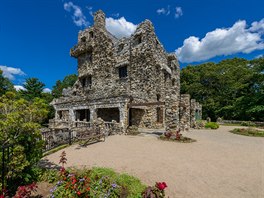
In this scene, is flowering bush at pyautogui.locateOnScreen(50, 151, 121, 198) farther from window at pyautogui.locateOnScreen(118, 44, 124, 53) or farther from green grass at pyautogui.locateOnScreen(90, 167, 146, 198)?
window at pyautogui.locateOnScreen(118, 44, 124, 53)

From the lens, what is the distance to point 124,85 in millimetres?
20547

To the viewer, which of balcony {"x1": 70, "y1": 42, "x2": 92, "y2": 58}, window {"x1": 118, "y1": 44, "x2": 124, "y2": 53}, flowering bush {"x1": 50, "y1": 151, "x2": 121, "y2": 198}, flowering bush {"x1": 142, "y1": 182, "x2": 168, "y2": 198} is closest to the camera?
flowering bush {"x1": 142, "y1": 182, "x2": 168, "y2": 198}

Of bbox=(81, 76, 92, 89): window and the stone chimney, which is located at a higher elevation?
the stone chimney

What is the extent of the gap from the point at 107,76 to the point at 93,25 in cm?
904

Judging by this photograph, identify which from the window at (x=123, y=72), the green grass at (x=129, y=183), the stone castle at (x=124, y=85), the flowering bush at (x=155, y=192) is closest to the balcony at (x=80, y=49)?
the stone castle at (x=124, y=85)

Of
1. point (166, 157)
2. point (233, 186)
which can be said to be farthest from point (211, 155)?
point (233, 186)

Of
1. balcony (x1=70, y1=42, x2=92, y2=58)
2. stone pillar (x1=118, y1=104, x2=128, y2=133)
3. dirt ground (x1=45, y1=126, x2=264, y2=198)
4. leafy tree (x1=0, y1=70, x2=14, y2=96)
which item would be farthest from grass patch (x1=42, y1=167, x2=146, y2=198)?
leafy tree (x1=0, y1=70, x2=14, y2=96)

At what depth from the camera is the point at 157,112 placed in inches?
Result: 773

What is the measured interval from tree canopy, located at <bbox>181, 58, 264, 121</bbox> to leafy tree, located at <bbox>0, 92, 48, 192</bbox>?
2873 cm

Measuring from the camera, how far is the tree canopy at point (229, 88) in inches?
1001

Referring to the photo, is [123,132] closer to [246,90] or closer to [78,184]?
[78,184]

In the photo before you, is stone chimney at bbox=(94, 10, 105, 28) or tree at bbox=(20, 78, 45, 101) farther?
tree at bbox=(20, 78, 45, 101)

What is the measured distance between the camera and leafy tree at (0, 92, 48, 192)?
13.4ft

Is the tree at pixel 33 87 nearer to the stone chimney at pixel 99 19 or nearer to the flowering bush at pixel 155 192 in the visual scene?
the stone chimney at pixel 99 19
